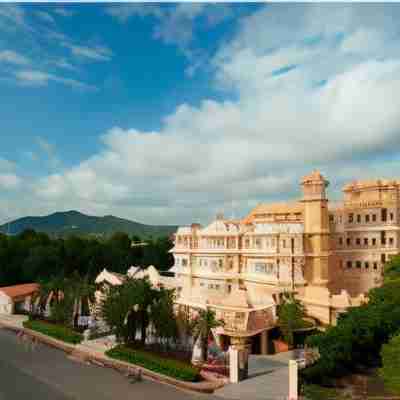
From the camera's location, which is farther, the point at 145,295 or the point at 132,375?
the point at 145,295

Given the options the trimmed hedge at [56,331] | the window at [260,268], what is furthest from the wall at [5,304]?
the window at [260,268]

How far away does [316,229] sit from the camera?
40.5m

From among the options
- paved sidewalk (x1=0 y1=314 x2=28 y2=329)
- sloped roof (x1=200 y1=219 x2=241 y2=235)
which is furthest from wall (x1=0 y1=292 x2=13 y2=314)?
sloped roof (x1=200 y1=219 x2=241 y2=235)

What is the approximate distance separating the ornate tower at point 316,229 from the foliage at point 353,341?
512 inches

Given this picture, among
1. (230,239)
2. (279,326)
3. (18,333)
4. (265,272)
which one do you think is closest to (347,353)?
(279,326)

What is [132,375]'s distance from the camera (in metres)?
25.7

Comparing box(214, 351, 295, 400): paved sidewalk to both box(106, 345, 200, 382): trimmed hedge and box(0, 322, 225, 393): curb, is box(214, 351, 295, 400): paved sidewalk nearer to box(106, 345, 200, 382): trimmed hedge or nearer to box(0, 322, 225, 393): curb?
box(0, 322, 225, 393): curb

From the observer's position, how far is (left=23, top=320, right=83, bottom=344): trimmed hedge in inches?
1342

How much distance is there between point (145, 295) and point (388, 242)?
27.3m

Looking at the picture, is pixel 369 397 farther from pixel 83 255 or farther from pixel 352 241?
pixel 83 255

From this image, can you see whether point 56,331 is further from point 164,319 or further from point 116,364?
point 164,319

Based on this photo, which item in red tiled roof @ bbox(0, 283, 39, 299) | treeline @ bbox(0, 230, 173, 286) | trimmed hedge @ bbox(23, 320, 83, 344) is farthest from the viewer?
treeline @ bbox(0, 230, 173, 286)

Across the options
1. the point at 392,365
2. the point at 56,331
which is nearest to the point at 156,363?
the point at 56,331

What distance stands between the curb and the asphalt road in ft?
1.49
